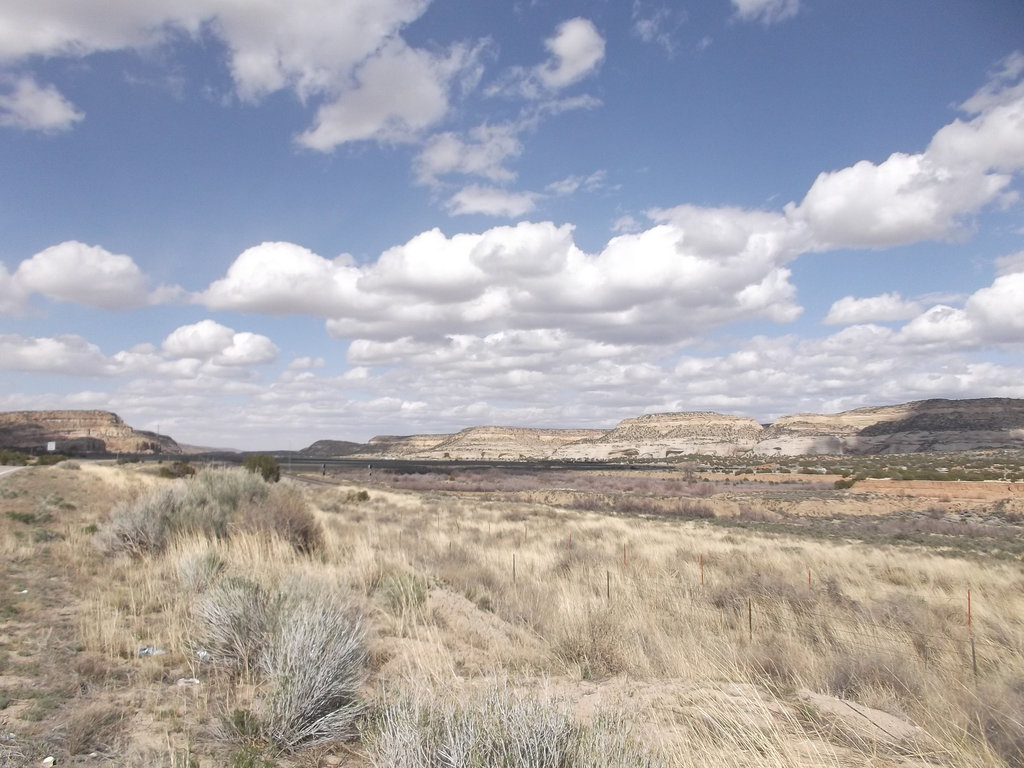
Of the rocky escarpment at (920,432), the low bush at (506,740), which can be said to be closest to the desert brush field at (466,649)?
the low bush at (506,740)

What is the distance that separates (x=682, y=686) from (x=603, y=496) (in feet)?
134

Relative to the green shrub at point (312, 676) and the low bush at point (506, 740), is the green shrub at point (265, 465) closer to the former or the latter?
the green shrub at point (312, 676)

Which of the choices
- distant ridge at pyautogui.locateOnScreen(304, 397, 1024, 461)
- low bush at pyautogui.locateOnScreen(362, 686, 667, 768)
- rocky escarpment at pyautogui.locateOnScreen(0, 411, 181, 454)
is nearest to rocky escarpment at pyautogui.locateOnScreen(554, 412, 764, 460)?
distant ridge at pyautogui.locateOnScreen(304, 397, 1024, 461)

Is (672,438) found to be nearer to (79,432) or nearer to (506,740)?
(506,740)

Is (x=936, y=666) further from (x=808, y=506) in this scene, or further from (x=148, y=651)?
(x=808, y=506)

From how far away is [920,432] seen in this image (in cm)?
10869

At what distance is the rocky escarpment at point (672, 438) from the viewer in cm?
12725

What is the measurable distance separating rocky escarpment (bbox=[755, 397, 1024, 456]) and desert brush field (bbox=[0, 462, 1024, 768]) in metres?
99.3

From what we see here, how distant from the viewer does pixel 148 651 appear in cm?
716

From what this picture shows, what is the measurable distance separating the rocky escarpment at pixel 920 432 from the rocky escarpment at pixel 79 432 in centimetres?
12992

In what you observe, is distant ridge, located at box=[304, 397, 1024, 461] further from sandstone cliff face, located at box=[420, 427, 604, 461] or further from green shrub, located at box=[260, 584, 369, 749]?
green shrub, located at box=[260, 584, 369, 749]

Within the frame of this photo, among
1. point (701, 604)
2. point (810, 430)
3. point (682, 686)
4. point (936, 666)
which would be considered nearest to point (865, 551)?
point (701, 604)

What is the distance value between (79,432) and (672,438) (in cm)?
14641

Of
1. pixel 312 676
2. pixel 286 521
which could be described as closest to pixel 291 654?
pixel 312 676
